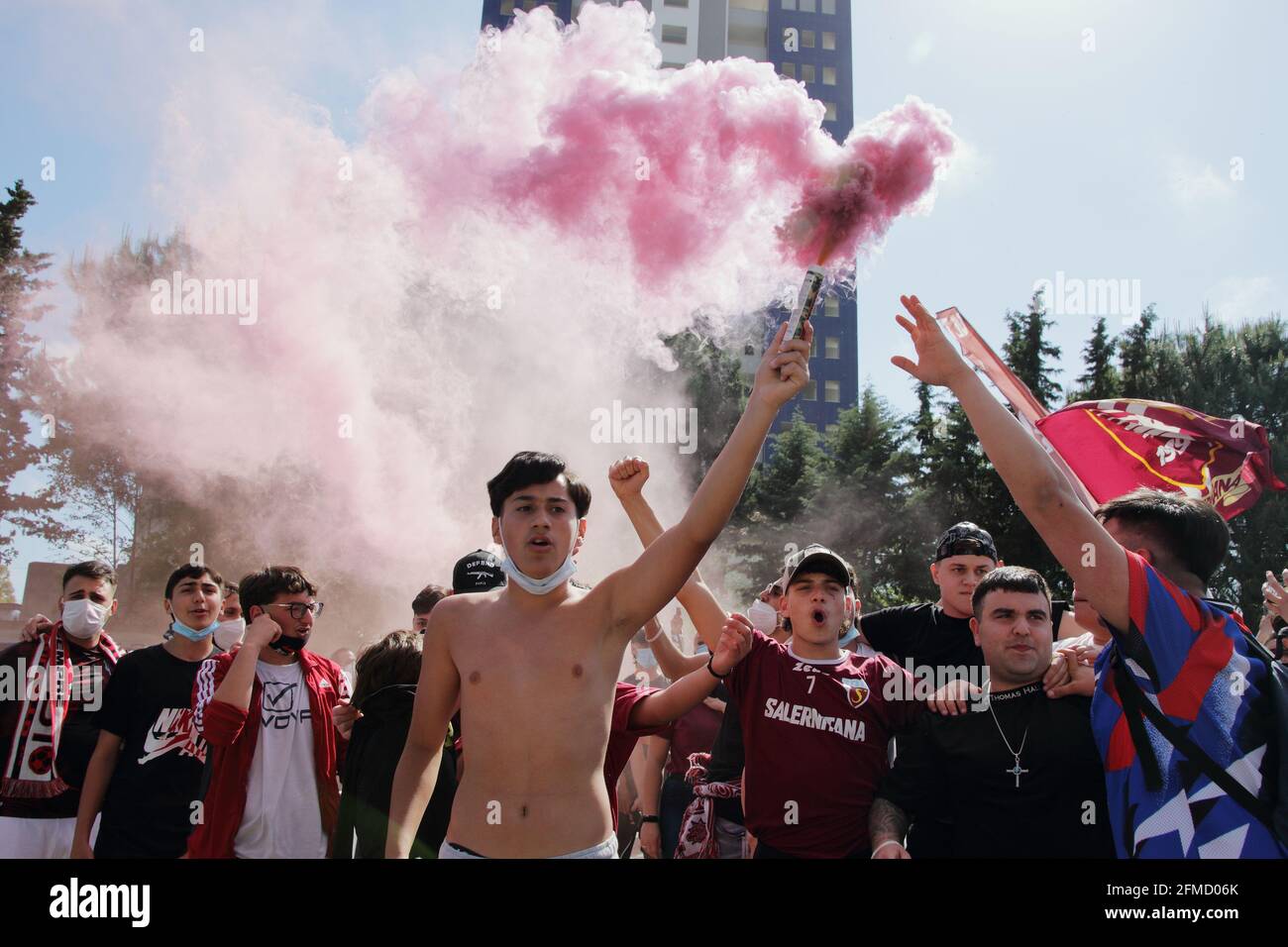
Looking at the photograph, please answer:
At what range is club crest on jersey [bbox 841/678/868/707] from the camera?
12.0 ft

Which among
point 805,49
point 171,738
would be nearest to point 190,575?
point 171,738

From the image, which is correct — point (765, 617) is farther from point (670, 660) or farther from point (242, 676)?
point (242, 676)

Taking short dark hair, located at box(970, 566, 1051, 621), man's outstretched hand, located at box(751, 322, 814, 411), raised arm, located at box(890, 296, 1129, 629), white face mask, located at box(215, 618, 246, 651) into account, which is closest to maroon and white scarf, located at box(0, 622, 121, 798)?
white face mask, located at box(215, 618, 246, 651)

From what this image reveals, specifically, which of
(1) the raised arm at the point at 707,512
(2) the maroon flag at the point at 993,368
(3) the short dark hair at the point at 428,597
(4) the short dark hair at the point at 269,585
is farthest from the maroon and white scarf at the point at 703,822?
(2) the maroon flag at the point at 993,368

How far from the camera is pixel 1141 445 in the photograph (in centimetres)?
811

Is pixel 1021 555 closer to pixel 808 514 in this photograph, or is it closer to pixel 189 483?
pixel 808 514

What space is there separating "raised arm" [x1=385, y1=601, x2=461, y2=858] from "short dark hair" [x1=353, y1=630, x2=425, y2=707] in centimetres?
121

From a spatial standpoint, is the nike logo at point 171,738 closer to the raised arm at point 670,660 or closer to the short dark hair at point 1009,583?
the raised arm at point 670,660

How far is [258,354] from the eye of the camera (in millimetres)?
18625

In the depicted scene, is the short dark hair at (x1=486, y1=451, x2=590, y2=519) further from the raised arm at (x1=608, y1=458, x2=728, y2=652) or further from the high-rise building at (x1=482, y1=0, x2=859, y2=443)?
the high-rise building at (x1=482, y1=0, x2=859, y2=443)

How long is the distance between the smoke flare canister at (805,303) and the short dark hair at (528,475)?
91 cm

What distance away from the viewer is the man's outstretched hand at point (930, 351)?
8.61ft

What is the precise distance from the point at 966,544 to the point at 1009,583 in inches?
46.7
